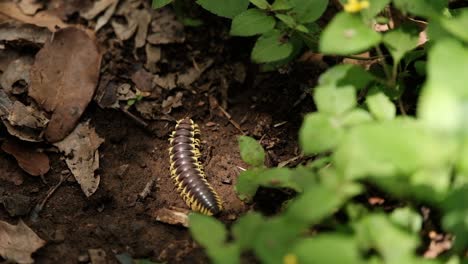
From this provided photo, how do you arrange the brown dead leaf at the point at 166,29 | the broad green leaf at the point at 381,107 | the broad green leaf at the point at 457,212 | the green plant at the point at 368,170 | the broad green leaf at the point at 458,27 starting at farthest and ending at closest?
the brown dead leaf at the point at 166,29
the broad green leaf at the point at 381,107
the broad green leaf at the point at 458,27
the broad green leaf at the point at 457,212
the green plant at the point at 368,170

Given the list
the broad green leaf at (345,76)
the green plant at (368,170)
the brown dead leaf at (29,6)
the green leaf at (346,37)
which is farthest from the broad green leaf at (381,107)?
the brown dead leaf at (29,6)

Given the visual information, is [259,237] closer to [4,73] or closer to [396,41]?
[396,41]

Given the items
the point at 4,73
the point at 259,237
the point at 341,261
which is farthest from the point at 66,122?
the point at 341,261

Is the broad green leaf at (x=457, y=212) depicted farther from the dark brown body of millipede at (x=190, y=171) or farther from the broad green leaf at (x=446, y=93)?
the dark brown body of millipede at (x=190, y=171)

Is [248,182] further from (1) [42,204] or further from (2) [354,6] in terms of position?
(1) [42,204]

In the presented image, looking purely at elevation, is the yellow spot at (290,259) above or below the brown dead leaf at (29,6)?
above

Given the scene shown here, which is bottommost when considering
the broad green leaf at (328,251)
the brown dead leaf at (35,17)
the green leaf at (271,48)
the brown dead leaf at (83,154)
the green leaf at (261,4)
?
the brown dead leaf at (83,154)

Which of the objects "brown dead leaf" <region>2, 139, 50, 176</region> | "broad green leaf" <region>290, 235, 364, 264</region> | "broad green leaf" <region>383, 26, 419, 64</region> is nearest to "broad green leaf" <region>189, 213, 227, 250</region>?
"broad green leaf" <region>290, 235, 364, 264</region>

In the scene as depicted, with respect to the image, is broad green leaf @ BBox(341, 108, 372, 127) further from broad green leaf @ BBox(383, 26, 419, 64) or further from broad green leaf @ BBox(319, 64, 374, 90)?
broad green leaf @ BBox(383, 26, 419, 64)
